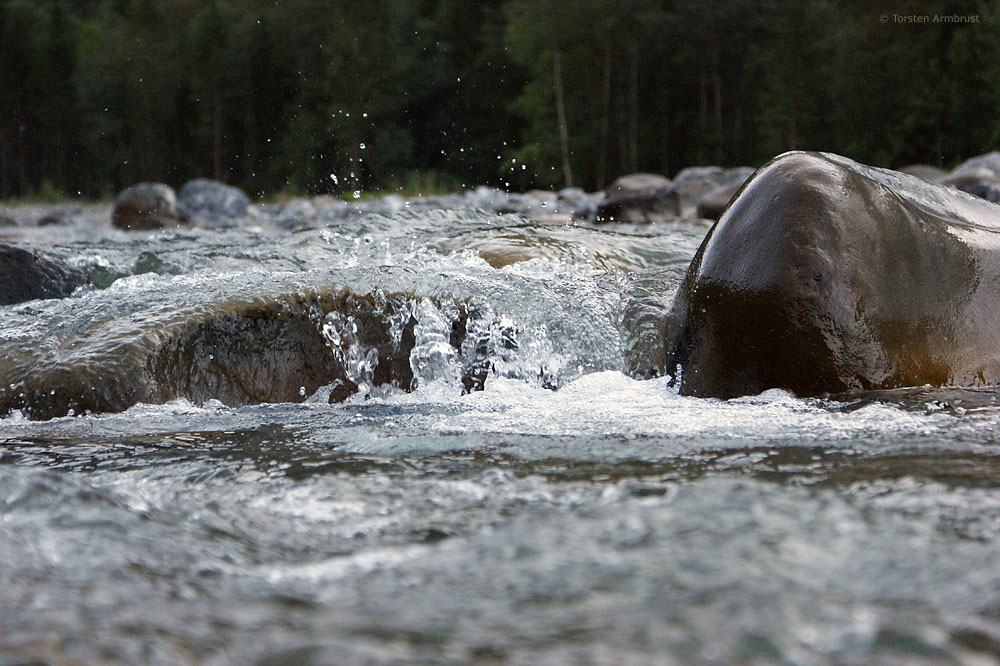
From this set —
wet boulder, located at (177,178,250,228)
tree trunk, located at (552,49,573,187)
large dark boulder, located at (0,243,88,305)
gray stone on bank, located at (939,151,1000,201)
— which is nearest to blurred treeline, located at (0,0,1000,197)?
tree trunk, located at (552,49,573,187)

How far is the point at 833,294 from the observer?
3.37 meters

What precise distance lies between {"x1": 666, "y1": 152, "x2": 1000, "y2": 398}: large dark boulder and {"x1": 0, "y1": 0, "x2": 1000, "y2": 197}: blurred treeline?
22.6 m

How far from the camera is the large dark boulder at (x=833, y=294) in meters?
3.38

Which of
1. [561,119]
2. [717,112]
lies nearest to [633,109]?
[561,119]

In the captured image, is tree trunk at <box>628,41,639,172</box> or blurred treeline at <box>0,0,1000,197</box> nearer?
blurred treeline at <box>0,0,1000,197</box>

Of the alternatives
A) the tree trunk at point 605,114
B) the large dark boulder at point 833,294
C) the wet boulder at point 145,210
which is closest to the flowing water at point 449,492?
the large dark boulder at point 833,294

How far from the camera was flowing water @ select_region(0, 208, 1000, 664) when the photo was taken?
1.37 m

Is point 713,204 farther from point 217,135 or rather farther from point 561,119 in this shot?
point 217,135

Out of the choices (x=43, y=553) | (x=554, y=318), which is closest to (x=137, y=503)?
(x=43, y=553)

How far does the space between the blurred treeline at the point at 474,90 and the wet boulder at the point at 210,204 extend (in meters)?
8.38

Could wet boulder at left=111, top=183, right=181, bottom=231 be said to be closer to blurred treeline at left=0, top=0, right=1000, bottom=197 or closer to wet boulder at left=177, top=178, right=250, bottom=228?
wet boulder at left=177, top=178, right=250, bottom=228

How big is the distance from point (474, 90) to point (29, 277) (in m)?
35.1

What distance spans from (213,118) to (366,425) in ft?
136

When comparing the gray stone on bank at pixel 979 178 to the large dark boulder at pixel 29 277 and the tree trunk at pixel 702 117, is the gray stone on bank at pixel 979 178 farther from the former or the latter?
the tree trunk at pixel 702 117
